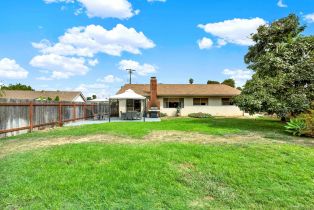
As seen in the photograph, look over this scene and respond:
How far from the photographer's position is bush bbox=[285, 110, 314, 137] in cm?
1110

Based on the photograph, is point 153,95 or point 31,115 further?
point 153,95

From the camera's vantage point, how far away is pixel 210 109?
28.9 metres

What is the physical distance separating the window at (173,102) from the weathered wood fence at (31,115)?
10.8 metres

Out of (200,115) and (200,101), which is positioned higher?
(200,101)

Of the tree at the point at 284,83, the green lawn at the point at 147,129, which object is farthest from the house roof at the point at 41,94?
the tree at the point at 284,83

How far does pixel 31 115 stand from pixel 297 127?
12.2m

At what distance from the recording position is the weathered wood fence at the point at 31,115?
37.3ft

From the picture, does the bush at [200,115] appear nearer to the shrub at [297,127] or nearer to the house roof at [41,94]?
the shrub at [297,127]

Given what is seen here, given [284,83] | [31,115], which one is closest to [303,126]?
[284,83]

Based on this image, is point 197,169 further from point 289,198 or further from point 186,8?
point 186,8

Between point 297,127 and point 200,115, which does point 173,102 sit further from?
point 297,127

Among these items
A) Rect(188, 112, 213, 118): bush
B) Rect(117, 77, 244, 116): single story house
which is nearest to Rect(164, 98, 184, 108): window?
Rect(117, 77, 244, 116): single story house

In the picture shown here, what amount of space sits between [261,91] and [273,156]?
794 centimetres

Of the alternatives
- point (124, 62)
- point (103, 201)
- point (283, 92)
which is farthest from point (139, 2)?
point (124, 62)
